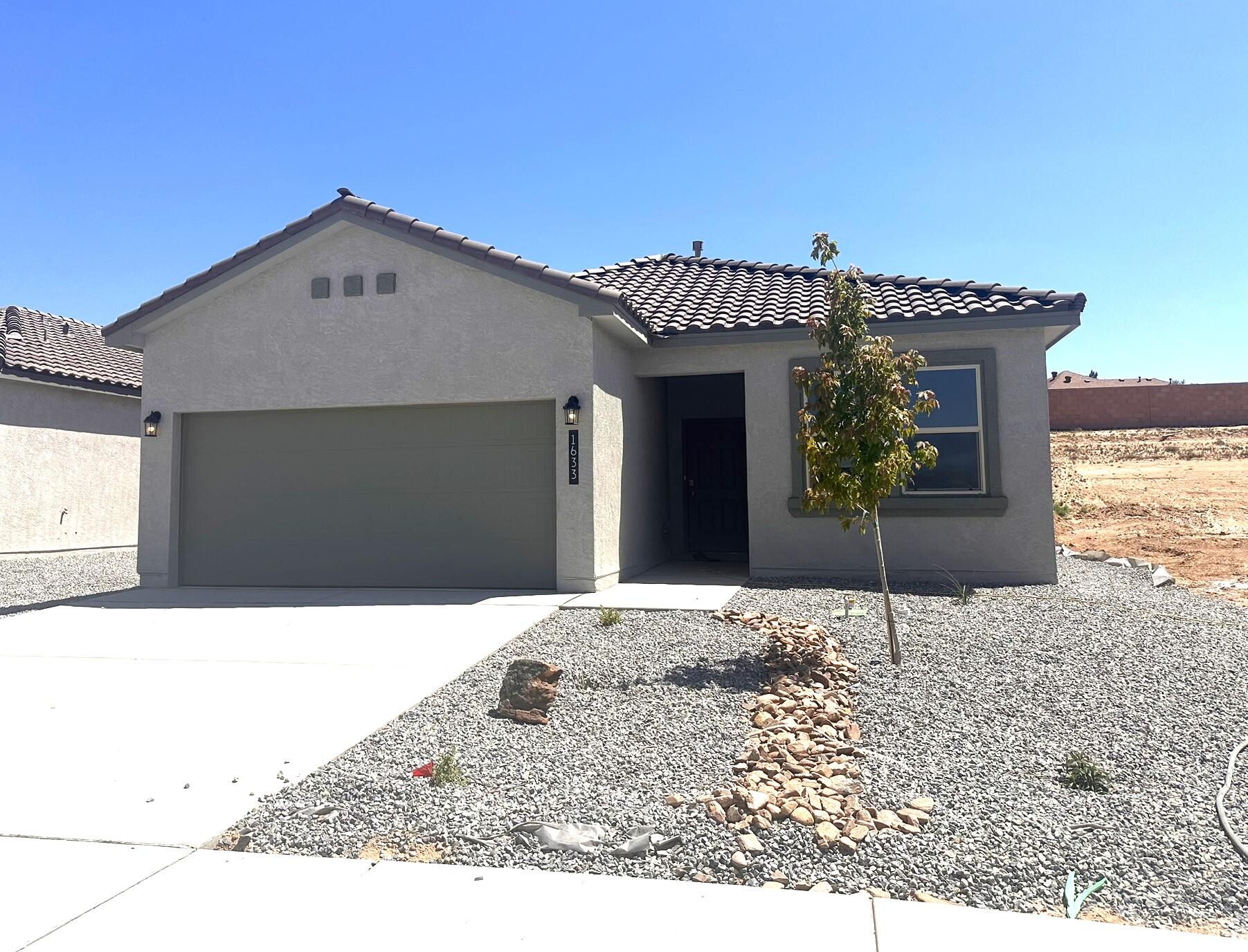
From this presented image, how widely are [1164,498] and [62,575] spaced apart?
25784 millimetres

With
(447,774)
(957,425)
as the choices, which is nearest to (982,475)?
(957,425)

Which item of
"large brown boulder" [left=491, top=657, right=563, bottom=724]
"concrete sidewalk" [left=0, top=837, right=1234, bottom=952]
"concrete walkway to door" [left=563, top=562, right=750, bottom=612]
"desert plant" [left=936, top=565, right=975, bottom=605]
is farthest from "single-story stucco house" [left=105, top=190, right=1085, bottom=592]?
"concrete sidewalk" [left=0, top=837, right=1234, bottom=952]

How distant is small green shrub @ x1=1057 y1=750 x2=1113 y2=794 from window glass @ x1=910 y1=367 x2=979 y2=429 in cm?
694

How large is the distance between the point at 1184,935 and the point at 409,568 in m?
9.24

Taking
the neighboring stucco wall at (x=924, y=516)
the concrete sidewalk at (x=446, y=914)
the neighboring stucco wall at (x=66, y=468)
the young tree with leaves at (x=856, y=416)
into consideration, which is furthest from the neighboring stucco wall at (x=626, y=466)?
the neighboring stucco wall at (x=66, y=468)

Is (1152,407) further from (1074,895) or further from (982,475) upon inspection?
(1074,895)

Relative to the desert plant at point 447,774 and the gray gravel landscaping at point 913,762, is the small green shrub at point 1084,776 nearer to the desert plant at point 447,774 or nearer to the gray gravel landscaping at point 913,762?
the gray gravel landscaping at point 913,762

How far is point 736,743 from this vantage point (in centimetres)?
458

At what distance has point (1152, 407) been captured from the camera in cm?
3591

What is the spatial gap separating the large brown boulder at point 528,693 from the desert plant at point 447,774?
0.81 metres

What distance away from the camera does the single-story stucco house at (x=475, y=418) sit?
1016cm

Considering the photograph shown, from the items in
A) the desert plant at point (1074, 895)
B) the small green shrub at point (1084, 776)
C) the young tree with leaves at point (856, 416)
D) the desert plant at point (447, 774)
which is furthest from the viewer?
the young tree with leaves at point (856, 416)

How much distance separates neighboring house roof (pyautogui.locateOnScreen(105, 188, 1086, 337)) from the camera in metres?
9.99

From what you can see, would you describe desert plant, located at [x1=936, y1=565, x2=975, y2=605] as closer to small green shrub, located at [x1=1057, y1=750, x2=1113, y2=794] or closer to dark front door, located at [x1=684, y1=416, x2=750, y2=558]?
dark front door, located at [x1=684, y1=416, x2=750, y2=558]
